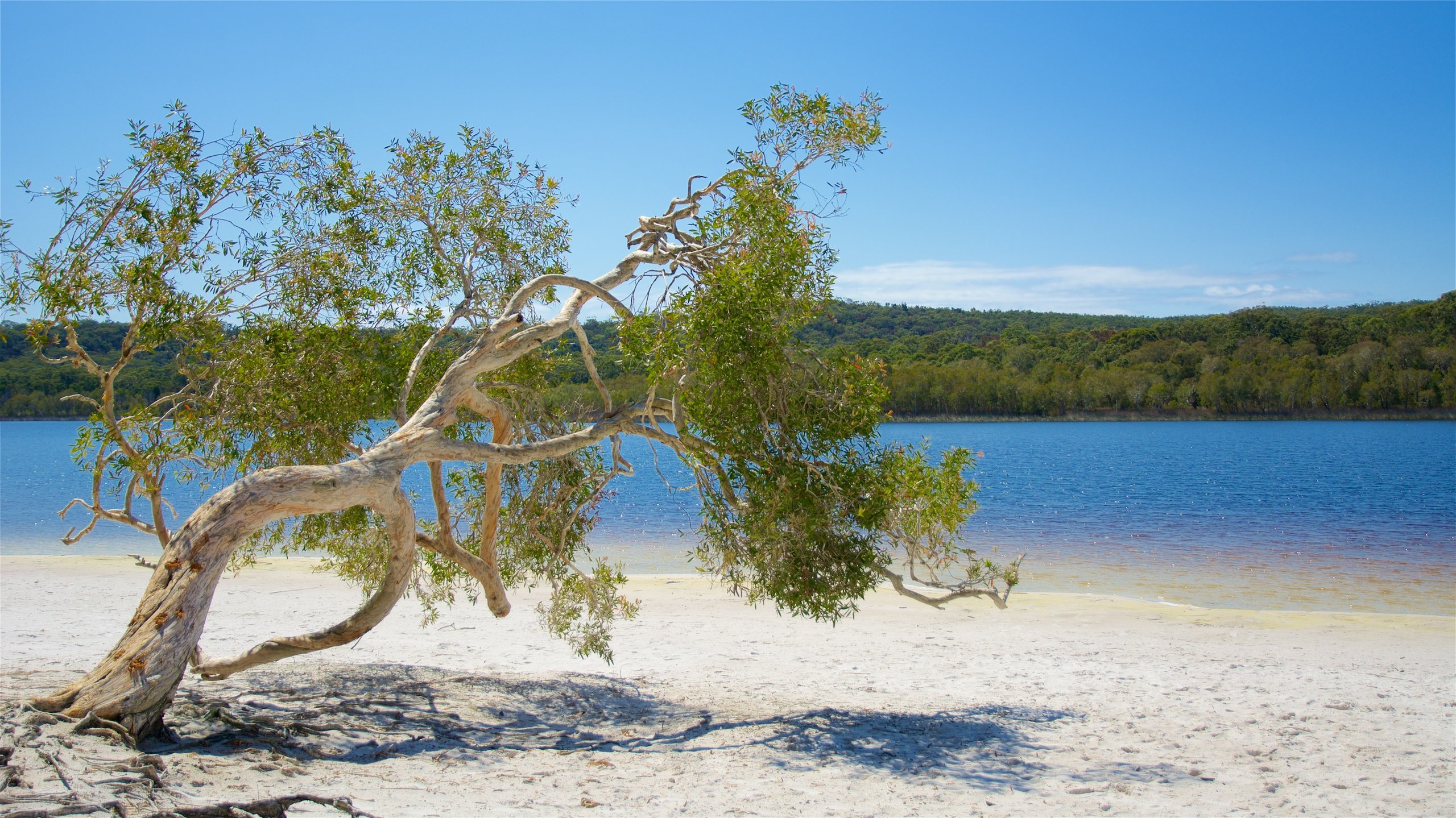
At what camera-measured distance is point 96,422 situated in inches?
269

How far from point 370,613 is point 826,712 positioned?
4.27 m

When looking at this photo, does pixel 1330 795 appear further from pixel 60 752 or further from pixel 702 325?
pixel 60 752

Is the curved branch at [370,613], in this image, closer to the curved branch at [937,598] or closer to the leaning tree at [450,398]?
the leaning tree at [450,398]

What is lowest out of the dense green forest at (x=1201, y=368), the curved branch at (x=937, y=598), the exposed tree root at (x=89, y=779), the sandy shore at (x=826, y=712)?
the sandy shore at (x=826, y=712)

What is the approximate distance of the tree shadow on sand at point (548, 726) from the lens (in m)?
6.62

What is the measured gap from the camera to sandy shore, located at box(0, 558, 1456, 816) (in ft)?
20.1

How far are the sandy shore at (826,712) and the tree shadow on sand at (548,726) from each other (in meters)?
0.03

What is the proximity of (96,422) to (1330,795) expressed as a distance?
951 cm

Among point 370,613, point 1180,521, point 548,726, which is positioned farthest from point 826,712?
point 1180,521

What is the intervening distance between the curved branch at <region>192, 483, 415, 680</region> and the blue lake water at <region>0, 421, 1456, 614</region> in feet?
6.45

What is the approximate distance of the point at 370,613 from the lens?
6.95 metres

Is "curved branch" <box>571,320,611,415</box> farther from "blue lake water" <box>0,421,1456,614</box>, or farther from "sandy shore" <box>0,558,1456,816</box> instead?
"sandy shore" <box>0,558,1456,816</box>

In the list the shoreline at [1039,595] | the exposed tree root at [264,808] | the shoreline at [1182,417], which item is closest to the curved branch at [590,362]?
the exposed tree root at [264,808]

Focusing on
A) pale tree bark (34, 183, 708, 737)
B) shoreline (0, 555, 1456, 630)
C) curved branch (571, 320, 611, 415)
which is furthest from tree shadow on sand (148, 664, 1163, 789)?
curved branch (571, 320, 611, 415)
